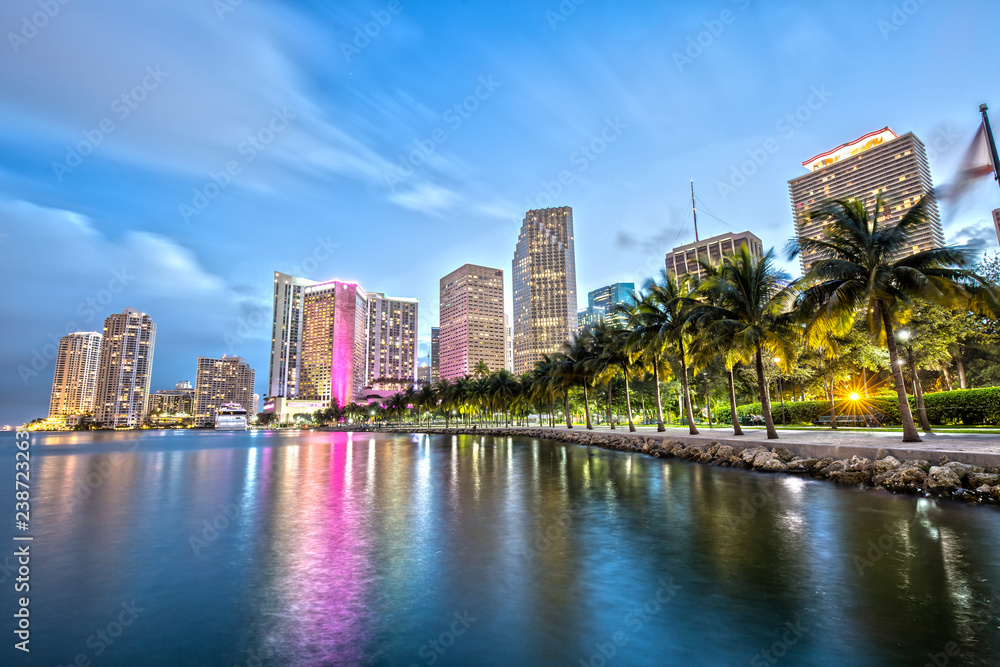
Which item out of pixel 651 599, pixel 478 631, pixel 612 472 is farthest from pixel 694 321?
pixel 478 631

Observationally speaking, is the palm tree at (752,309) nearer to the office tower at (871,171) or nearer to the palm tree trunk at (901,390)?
the palm tree trunk at (901,390)

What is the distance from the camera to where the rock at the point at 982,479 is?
41.9 ft

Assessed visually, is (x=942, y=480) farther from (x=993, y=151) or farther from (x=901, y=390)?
(x=993, y=151)

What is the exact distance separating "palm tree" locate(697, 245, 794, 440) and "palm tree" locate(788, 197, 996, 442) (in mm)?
4403

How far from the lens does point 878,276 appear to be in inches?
758

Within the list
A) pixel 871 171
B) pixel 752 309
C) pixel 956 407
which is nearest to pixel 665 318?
pixel 752 309

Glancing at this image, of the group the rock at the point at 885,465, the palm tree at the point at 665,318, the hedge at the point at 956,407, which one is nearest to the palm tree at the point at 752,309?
the palm tree at the point at 665,318

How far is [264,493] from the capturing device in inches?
784

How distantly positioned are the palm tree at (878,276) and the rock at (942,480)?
4594 mm

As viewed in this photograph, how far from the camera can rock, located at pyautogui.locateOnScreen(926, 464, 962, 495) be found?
13578mm

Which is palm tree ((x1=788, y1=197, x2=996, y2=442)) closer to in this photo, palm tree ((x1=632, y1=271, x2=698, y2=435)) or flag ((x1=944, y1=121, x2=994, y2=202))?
flag ((x1=944, y1=121, x2=994, y2=202))

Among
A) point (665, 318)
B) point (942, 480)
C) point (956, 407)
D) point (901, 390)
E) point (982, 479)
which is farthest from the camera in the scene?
point (665, 318)

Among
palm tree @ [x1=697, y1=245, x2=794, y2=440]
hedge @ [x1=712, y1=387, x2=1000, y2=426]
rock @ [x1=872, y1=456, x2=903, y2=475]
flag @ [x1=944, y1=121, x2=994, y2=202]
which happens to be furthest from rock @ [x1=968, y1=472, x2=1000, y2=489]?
hedge @ [x1=712, y1=387, x2=1000, y2=426]

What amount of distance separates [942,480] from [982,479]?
89cm
